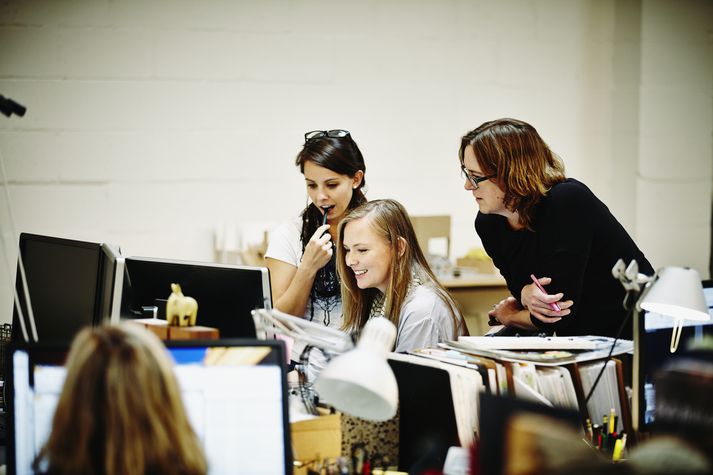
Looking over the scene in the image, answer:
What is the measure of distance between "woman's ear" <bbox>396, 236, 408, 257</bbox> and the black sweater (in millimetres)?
309

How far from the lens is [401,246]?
2234 millimetres

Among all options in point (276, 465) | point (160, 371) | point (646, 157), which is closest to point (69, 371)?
point (160, 371)

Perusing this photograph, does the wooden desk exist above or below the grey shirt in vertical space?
below

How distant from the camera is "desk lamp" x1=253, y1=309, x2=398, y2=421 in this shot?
1.27 meters

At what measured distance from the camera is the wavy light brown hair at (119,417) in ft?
3.54

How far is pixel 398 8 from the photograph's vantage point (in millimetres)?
3854

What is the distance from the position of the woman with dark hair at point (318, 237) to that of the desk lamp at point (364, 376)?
955 millimetres

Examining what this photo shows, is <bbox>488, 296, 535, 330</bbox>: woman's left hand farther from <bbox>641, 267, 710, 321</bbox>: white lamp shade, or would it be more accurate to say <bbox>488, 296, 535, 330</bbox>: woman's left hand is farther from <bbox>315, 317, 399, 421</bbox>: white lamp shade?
<bbox>315, 317, 399, 421</bbox>: white lamp shade

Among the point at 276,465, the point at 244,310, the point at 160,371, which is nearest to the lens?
the point at 160,371

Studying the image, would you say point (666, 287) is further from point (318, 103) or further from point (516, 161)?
point (318, 103)

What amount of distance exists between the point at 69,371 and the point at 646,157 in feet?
11.5

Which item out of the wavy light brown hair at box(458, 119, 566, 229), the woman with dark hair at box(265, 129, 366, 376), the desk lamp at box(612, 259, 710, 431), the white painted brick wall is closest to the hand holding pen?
the wavy light brown hair at box(458, 119, 566, 229)

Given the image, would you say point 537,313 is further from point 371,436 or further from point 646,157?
point 646,157

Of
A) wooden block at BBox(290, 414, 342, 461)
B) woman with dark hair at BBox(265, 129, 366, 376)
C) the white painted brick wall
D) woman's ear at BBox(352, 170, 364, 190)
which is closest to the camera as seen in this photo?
wooden block at BBox(290, 414, 342, 461)
